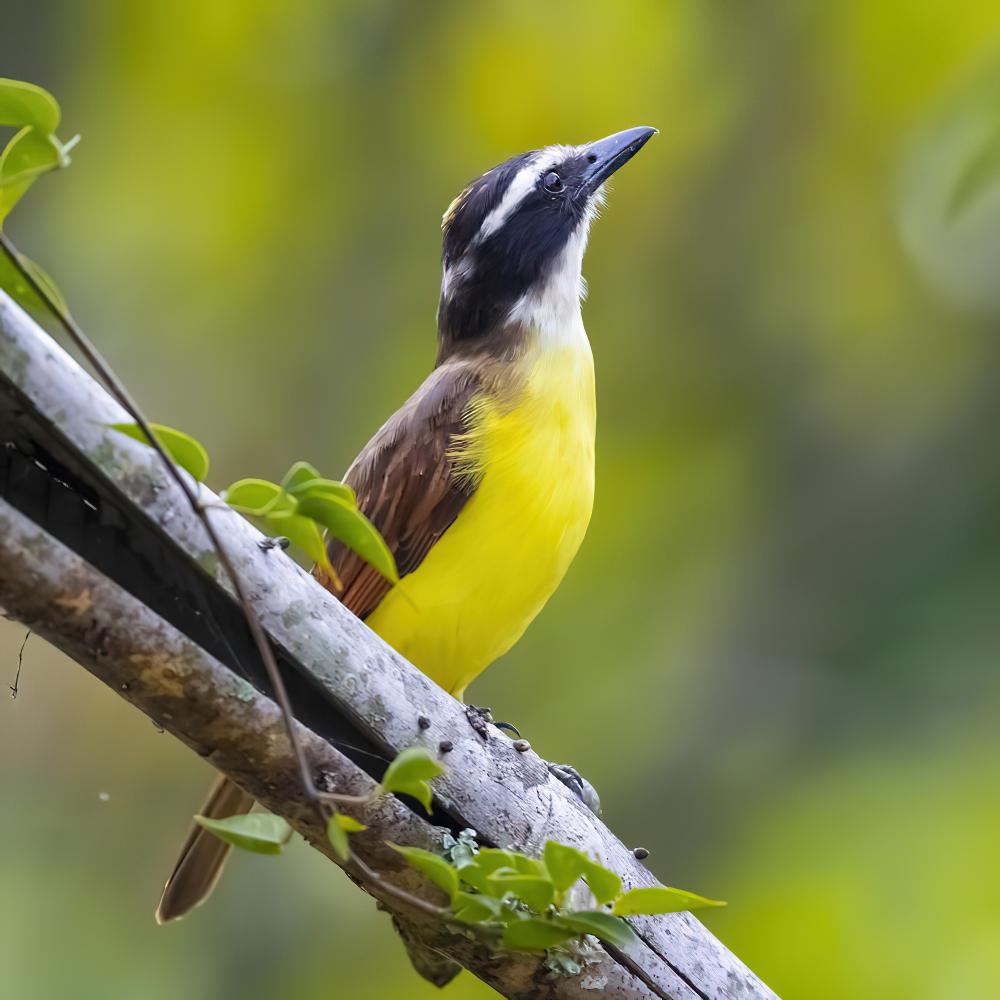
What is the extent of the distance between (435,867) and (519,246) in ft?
9.09

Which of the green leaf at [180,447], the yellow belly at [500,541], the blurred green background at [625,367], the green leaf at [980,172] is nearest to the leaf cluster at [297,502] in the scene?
the green leaf at [180,447]

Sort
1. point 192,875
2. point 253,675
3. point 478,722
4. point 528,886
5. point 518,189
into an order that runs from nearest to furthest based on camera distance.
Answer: point 528,886 → point 253,675 → point 478,722 → point 192,875 → point 518,189

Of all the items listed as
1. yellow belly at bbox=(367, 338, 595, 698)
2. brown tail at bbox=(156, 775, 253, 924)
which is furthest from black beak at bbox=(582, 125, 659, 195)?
brown tail at bbox=(156, 775, 253, 924)

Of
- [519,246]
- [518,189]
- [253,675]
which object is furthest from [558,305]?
[253,675]

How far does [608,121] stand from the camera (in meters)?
6.77

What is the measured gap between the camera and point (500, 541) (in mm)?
3559

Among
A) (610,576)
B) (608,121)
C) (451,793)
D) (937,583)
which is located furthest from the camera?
(608,121)

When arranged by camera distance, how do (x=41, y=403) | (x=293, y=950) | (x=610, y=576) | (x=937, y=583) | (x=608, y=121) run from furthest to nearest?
(x=608, y=121) < (x=610, y=576) < (x=293, y=950) < (x=937, y=583) < (x=41, y=403)

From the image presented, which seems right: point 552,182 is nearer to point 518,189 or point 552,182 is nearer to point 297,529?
point 518,189

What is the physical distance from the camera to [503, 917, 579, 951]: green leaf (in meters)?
1.93

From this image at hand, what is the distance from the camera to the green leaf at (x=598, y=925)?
76.0 inches

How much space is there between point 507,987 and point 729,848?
333 centimetres

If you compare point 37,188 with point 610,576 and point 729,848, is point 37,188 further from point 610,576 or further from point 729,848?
point 729,848

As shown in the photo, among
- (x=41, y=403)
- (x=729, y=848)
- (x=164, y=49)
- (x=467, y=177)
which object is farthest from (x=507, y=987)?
(x=164, y=49)
